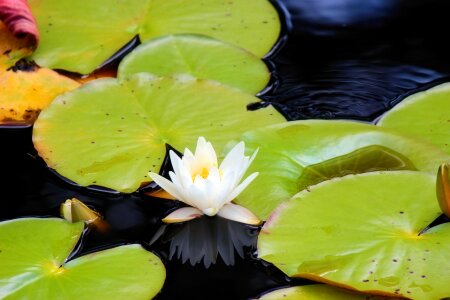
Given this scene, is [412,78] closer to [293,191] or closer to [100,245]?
[293,191]

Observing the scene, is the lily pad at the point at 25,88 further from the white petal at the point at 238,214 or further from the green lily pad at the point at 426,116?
the green lily pad at the point at 426,116

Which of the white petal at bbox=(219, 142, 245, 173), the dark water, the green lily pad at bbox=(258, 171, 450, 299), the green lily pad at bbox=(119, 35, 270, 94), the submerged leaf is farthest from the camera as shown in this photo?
the submerged leaf

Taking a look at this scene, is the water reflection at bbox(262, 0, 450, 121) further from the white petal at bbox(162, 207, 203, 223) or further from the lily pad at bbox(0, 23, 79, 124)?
the lily pad at bbox(0, 23, 79, 124)

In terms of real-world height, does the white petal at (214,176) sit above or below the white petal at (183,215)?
above

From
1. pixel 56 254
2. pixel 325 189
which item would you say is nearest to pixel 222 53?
pixel 325 189

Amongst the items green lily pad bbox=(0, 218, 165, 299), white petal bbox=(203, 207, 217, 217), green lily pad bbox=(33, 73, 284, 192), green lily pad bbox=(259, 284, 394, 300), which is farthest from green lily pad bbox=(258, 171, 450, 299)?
green lily pad bbox=(33, 73, 284, 192)

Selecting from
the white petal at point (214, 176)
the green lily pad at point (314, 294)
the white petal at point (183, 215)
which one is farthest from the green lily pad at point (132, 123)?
the green lily pad at point (314, 294)
